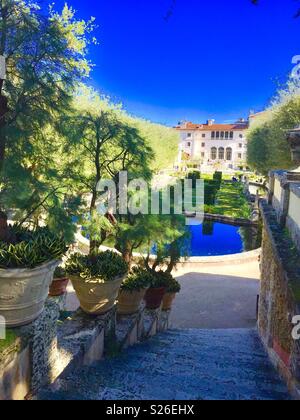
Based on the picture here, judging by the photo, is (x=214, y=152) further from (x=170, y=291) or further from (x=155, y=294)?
(x=155, y=294)

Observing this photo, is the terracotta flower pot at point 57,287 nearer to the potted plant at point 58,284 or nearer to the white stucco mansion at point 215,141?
the potted plant at point 58,284

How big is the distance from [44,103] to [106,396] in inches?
127

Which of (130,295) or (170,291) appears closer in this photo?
(130,295)

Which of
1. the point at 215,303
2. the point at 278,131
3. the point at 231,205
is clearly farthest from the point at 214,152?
the point at 215,303

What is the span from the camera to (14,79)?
3.51 m

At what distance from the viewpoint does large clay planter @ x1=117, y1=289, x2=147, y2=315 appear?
5754mm

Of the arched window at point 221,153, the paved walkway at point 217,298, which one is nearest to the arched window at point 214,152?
the arched window at point 221,153

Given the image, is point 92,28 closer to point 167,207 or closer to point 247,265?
point 167,207

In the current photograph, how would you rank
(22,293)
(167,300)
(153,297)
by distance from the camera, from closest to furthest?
(22,293), (153,297), (167,300)

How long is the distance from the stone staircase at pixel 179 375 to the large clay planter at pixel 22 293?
2.58 ft

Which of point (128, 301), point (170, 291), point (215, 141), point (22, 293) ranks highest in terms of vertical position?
point (215, 141)

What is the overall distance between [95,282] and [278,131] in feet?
45.4

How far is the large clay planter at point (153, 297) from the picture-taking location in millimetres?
7242

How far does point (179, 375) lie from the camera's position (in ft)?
14.2
